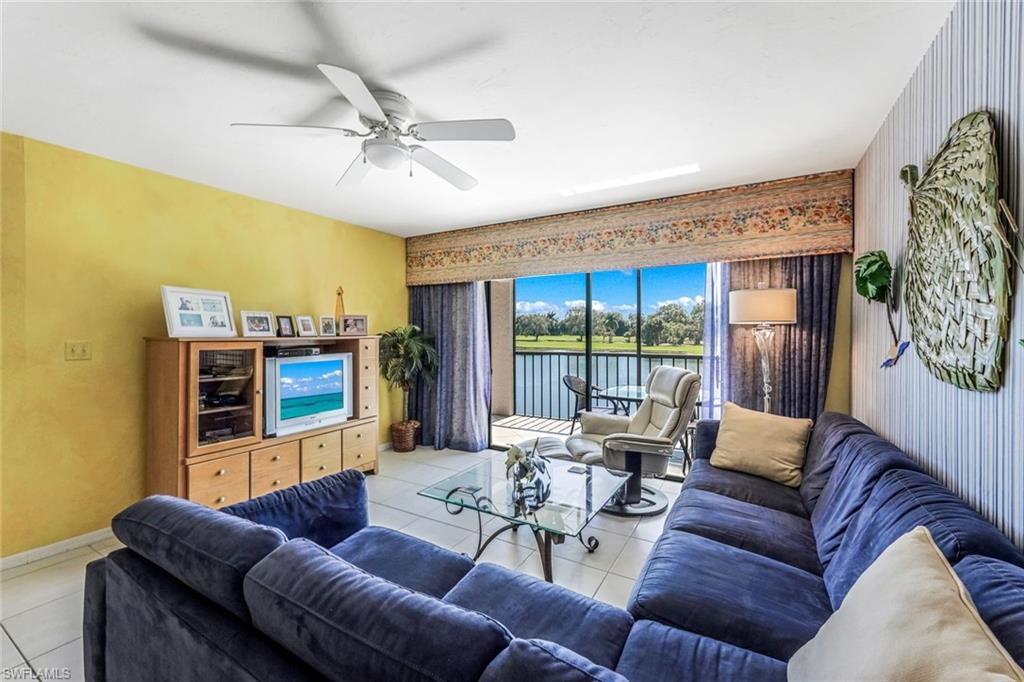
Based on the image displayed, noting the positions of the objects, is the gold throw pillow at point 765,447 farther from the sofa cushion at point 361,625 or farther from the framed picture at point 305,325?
the framed picture at point 305,325

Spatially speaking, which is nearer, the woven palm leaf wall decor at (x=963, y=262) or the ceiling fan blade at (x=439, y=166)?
the woven palm leaf wall decor at (x=963, y=262)

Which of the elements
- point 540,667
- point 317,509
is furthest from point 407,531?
point 540,667

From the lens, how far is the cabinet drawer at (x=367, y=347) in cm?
415

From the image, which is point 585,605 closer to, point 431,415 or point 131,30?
point 131,30

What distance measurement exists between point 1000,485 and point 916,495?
195 millimetres

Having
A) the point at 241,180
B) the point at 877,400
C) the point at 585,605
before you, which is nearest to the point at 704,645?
the point at 585,605

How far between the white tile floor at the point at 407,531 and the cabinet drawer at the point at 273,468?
2.14 feet

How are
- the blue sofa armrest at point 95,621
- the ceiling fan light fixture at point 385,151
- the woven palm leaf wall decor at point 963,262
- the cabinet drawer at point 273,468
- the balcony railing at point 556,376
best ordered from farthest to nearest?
1. the balcony railing at point 556,376
2. the cabinet drawer at point 273,468
3. the ceiling fan light fixture at point 385,151
4. the blue sofa armrest at point 95,621
5. the woven palm leaf wall decor at point 963,262

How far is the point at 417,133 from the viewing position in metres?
2.03

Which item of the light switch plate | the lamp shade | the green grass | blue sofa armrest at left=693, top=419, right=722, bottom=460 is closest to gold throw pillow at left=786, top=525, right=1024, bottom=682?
blue sofa armrest at left=693, top=419, right=722, bottom=460

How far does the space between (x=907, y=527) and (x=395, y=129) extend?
2.53 m

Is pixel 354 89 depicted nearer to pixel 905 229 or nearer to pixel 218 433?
pixel 905 229

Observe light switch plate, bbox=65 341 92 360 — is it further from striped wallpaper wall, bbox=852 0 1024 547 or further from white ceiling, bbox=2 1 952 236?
striped wallpaper wall, bbox=852 0 1024 547

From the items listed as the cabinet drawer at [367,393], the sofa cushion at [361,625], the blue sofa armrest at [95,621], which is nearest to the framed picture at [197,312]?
the cabinet drawer at [367,393]
